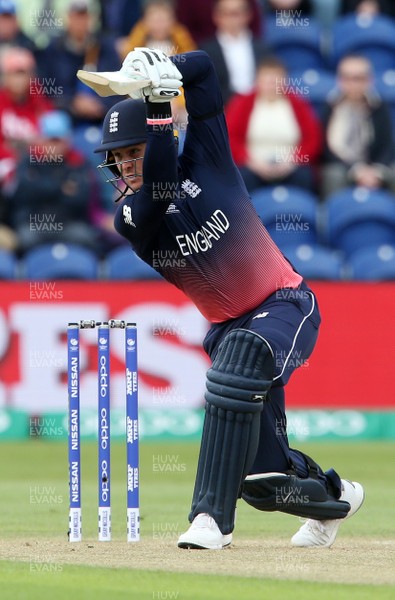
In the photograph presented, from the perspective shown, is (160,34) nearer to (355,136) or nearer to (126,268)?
(355,136)

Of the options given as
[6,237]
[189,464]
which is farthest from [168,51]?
[189,464]

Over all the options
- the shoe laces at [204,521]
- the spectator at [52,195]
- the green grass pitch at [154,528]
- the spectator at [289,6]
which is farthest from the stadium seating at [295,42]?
the shoe laces at [204,521]

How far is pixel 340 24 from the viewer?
50.5 feet

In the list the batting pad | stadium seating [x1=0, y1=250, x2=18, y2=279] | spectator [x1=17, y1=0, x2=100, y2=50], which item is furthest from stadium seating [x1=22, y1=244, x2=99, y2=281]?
the batting pad

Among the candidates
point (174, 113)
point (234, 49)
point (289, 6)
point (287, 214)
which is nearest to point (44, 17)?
point (234, 49)

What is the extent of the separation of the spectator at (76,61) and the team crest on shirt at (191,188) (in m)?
7.99

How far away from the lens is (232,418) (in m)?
5.82

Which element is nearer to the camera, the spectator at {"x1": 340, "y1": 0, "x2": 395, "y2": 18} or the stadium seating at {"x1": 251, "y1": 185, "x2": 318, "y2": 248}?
the stadium seating at {"x1": 251, "y1": 185, "x2": 318, "y2": 248}

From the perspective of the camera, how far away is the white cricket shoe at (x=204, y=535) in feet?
19.1

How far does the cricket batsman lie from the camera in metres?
5.75

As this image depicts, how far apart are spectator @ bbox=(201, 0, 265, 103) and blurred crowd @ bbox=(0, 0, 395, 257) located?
0.4 inches

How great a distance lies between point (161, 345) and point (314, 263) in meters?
1.59

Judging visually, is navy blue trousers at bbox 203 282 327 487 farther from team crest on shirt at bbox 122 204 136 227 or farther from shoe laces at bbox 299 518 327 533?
team crest on shirt at bbox 122 204 136 227

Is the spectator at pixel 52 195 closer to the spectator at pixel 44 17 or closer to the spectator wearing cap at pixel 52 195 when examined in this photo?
the spectator wearing cap at pixel 52 195
